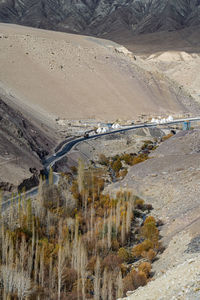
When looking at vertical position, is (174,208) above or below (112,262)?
above

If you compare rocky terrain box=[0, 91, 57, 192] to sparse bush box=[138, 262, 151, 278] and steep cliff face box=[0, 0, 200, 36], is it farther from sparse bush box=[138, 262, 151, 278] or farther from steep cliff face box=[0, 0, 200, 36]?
steep cliff face box=[0, 0, 200, 36]

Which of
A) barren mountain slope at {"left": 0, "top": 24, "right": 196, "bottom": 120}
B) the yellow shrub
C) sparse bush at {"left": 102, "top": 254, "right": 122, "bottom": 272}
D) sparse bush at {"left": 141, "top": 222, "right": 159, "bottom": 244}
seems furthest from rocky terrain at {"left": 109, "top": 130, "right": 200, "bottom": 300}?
barren mountain slope at {"left": 0, "top": 24, "right": 196, "bottom": 120}

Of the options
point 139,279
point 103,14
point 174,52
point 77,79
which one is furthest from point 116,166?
point 103,14

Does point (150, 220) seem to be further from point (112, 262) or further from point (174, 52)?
point (174, 52)

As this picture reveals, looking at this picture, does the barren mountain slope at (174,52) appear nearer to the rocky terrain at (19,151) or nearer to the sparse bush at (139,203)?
the rocky terrain at (19,151)

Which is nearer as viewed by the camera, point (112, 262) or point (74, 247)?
point (74, 247)

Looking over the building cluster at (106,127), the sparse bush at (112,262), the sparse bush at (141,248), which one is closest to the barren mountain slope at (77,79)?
the building cluster at (106,127)
